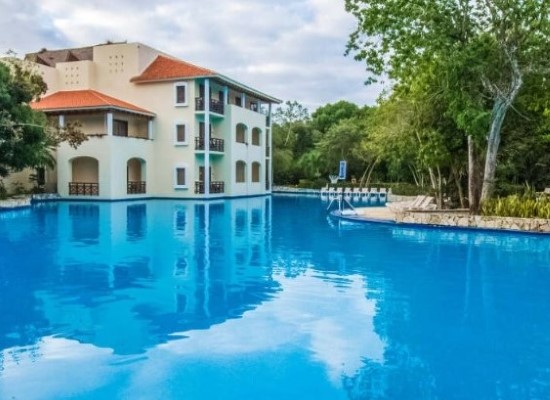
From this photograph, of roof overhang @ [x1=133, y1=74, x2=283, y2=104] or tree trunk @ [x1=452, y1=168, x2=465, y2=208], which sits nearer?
tree trunk @ [x1=452, y1=168, x2=465, y2=208]

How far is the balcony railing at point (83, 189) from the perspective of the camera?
30812mm

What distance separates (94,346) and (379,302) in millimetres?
3959

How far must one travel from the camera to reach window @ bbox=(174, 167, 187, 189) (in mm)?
32906

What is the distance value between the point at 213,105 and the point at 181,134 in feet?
9.02

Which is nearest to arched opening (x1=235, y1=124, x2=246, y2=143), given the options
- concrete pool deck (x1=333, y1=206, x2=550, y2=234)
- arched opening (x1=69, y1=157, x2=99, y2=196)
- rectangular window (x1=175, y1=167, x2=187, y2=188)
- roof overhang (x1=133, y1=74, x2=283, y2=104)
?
roof overhang (x1=133, y1=74, x2=283, y2=104)

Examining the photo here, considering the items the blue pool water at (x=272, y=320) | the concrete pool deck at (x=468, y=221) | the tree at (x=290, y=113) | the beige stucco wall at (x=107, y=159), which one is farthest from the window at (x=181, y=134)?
the tree at (x=290, y=113)

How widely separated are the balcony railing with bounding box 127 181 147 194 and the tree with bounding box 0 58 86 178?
472cm

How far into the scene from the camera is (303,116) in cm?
5897

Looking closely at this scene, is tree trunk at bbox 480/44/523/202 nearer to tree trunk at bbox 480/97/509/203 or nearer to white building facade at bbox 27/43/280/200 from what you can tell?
tree trunk at bbox 480/97/509/203

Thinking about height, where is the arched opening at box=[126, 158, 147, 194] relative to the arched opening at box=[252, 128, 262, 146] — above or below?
below

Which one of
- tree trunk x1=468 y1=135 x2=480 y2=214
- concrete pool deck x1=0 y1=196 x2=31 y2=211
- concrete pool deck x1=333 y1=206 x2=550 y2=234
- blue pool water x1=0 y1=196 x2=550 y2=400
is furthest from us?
concrete pool deck x1=0 y1=196 x2=31 y2=211

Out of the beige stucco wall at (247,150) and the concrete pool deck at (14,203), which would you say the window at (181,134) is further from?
the concrete pool deck at (14,203)

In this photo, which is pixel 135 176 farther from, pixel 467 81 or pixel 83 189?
pixel 467 81

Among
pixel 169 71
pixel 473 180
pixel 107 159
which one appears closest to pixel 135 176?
pixel 107 159
